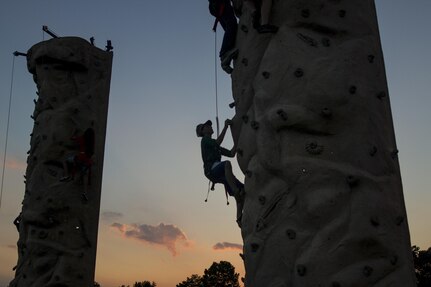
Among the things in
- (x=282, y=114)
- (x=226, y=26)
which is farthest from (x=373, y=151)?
(x=226, y=26)

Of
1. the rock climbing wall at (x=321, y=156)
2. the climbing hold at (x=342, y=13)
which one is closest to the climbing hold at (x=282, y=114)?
the rock climbing wall at (x=321, y=156)

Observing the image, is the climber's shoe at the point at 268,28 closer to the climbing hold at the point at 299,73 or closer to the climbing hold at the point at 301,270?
the climbing hold at the point at 299,73

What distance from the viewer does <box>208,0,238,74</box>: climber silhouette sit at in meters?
4.95

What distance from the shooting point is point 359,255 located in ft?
11.1

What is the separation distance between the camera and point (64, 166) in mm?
10477

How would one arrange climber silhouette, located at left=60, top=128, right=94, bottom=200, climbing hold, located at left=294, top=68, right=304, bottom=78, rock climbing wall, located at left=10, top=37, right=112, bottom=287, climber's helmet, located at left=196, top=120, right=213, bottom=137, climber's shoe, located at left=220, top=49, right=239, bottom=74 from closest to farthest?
1. climbing hold, located at left=294, top=68, right=304, bottom=78
2. climber's shoe, located at left=220, top=49, right=239, bottom=74
3. climber's helmet, located at left=196, top=120, right=213, bottom=137
4. rock climbing wall, located at left=10, top=37, right=112, bottom=287
5. climber silhouette, located at left=60, top=128, right=94, bottom=200

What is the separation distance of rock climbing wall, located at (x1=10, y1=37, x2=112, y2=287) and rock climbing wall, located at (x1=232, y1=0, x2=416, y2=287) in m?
6.86

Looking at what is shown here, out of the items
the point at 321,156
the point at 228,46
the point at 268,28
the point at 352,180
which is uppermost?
the point at 228,46

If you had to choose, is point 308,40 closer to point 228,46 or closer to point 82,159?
point 228,46

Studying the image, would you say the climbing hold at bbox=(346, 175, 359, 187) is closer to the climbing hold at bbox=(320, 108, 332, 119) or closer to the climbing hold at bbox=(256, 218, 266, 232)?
the climbing hold at bbox=(320, 108, 332, 119)

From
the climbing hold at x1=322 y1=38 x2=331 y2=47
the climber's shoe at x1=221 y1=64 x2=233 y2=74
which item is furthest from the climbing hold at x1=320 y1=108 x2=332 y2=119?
the climber's shoe at x1=221 y1=64 x2=233 y2=74

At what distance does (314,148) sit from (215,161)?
9.66ft

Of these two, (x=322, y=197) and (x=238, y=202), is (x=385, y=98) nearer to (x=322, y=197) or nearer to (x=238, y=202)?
(x=322, y=197)

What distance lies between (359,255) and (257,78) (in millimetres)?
1750
